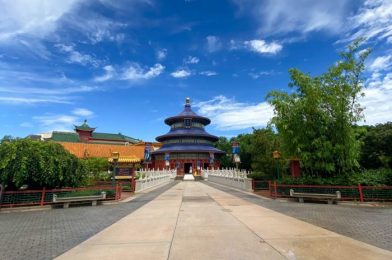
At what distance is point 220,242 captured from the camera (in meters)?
6.36

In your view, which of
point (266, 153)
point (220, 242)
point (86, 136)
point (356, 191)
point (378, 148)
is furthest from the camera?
point (86, 136)

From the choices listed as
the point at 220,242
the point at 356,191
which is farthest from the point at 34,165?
the point at 356,191

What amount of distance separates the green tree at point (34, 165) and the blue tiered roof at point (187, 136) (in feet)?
147

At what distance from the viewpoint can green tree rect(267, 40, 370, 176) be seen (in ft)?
49.7

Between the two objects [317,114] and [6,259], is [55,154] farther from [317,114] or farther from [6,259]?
[317,114]

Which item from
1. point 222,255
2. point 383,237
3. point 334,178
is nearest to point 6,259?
point 222,255

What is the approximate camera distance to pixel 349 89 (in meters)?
15.3

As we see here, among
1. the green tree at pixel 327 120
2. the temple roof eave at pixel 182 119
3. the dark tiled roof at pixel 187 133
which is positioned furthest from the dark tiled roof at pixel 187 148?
the green tree at pixel 327 120

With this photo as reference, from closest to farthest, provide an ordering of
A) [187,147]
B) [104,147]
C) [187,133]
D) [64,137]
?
1. [104,147]
2. [187,147]
3. [187,133]
4. [64,137]

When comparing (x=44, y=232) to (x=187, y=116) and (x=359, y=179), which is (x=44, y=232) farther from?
(x=187, y=116)

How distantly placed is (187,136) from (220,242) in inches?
2272

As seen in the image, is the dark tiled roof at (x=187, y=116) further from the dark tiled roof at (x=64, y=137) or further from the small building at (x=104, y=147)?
the dark tiled roof at (x=64, y=137)

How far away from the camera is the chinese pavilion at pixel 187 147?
6041 cm

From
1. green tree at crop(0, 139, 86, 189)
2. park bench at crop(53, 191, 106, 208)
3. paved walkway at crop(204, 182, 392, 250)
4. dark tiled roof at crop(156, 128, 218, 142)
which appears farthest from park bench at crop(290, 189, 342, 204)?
dark tiled roof at crop(156, 128, 218, 142)
